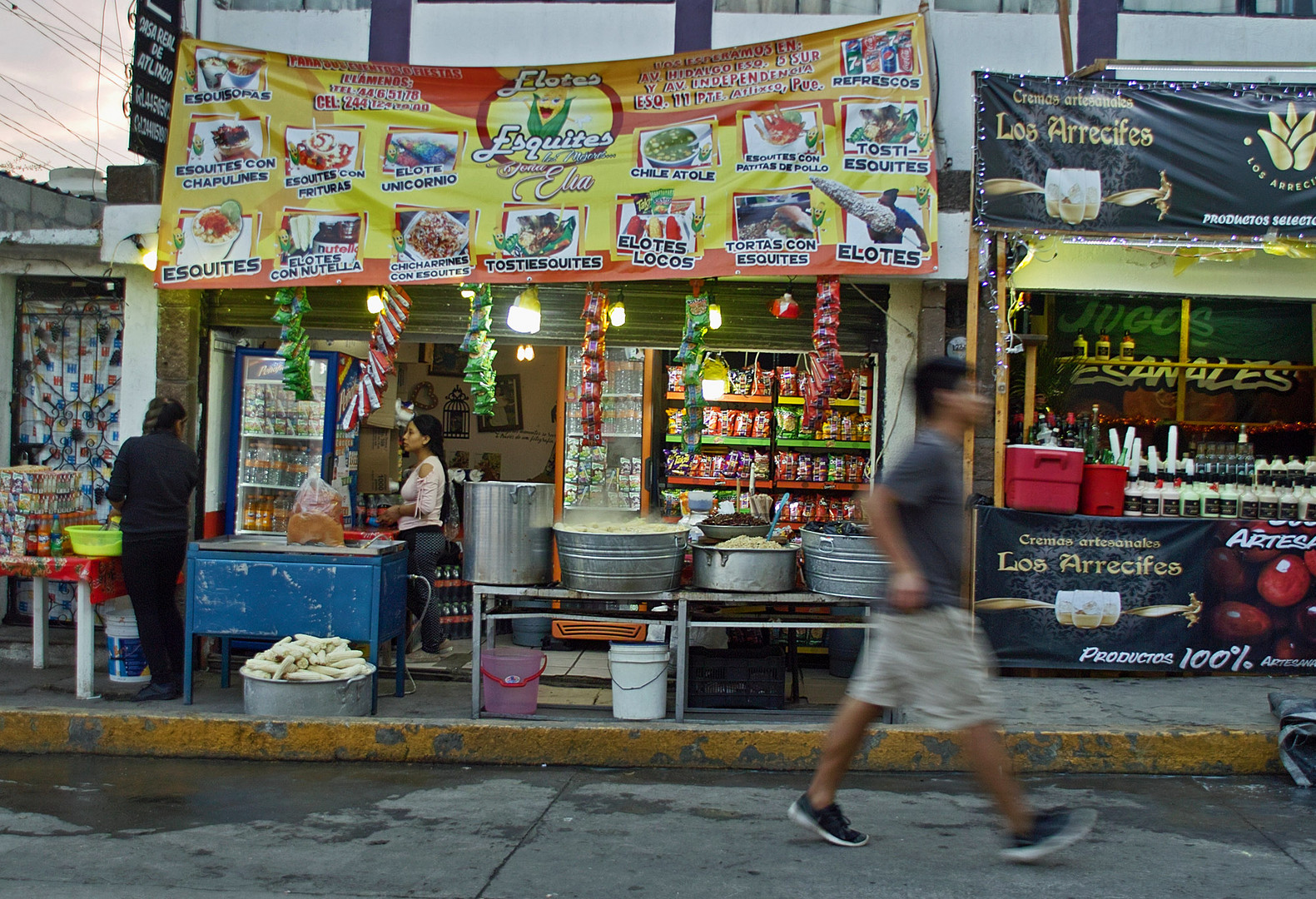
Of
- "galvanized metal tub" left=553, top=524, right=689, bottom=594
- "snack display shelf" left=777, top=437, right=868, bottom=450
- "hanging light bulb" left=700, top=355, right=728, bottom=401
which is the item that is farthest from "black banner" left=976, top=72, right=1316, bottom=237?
"galvanized metal tub" left=553, top=524, right=689, bottom=594

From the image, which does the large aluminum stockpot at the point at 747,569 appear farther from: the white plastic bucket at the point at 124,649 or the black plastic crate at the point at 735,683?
the white plastic bucket at the point at 124,649

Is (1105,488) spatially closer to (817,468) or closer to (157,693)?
(817,468)

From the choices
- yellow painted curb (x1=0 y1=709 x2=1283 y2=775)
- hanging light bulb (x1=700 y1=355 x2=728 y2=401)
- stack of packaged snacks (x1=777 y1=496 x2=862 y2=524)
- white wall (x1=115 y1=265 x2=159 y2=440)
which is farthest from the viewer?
stack of packaged snacks (x1=777 y1=496 x2=862 y2=524)

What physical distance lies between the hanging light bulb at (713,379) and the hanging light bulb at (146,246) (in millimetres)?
4502

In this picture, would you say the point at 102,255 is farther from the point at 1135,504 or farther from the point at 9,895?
the point at 1135,504

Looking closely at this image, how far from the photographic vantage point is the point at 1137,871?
410cm

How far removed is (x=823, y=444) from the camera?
361 inches

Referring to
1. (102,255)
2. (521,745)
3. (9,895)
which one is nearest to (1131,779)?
(521,745)

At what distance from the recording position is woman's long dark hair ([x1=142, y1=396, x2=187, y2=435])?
6.74 m

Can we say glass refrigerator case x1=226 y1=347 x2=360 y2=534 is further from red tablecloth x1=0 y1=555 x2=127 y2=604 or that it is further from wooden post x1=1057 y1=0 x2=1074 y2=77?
wooden post x1=1057 y1=0 x2=1074 y2=77

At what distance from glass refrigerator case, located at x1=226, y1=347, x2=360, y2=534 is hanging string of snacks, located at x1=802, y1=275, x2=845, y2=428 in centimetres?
403

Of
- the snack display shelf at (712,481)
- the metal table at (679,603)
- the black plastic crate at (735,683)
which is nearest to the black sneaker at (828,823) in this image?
the metal table at (679,603)

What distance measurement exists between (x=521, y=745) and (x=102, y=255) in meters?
5.13

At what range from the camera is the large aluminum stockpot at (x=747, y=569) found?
6.00 meters
